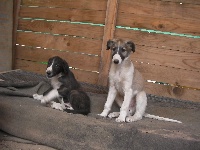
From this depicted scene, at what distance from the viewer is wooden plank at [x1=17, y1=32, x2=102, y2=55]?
5.27m

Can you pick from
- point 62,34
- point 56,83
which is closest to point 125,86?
point 56,83

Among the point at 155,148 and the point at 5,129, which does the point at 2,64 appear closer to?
the point at 5,129

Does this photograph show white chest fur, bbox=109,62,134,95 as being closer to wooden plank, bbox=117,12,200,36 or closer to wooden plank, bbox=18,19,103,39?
wooden plank, bbox=117,12,200,36

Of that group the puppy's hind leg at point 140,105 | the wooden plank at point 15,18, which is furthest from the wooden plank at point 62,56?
the puppy's hind leg at point 140,105

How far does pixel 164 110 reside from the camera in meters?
4.53

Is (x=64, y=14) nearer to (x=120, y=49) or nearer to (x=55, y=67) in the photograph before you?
(x=55, y=67)

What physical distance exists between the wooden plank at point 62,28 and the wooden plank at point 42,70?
0.69 metres

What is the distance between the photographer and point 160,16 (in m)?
4.93

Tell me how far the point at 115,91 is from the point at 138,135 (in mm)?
1027

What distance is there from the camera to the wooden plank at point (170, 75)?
15.6 ft

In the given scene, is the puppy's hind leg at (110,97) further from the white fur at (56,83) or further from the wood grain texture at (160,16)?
the wood grain texture at (160,16)

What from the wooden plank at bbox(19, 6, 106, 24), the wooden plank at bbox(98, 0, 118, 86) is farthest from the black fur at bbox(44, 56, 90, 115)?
the wooden plank at bbox(19, 6, 106, 24)

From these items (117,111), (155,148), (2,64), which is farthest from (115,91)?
(2,64)

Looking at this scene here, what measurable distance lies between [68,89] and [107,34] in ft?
5.09
